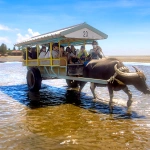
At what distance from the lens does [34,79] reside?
34.2 ft

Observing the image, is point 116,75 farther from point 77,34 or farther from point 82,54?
point 82,54

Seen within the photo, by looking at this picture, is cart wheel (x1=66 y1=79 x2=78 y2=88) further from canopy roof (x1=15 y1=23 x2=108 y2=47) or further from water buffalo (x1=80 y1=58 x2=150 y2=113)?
water buffalo (x1=80 y1=58 x2=150 y2=113)

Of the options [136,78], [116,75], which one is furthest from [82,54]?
[136,78]

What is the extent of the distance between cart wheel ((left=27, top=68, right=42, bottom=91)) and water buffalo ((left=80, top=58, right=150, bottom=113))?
2736mm

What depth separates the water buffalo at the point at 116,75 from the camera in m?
6.94

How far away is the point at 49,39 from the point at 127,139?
557cm

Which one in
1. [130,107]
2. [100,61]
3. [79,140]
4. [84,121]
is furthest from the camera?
[100,61]

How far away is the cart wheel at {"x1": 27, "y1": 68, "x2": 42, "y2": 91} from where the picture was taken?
34.2ft

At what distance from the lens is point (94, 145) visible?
4.62 meters

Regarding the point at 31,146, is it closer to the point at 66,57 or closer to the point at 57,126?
the point at 57,126

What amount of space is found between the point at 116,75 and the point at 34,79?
182 inches

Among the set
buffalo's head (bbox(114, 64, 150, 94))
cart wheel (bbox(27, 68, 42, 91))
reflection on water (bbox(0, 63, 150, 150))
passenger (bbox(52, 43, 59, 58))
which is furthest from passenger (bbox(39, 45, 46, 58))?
buffalo's head (bbox(114, 64, 150, 94))

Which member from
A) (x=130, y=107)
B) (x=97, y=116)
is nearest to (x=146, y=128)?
(x=97, y=116)

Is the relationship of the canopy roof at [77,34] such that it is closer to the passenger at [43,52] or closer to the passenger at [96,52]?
the passenger at [96,52]
